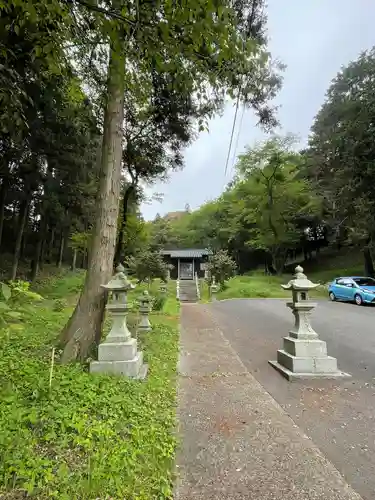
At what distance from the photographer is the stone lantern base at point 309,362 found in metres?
4.45

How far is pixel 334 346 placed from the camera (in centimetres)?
634

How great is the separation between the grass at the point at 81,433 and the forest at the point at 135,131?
1.06m

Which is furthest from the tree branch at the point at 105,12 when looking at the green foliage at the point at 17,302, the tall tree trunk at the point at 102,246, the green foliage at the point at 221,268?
the green foliage at the point at 221,268

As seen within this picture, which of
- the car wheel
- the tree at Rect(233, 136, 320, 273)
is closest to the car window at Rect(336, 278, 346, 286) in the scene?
the car wheel

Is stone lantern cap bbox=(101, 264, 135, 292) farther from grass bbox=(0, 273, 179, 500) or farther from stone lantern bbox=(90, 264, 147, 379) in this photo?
grass bbox=(0, 273, 179, 500)

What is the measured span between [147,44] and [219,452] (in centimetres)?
349

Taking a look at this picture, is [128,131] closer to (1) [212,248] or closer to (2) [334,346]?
(2) [334,346]

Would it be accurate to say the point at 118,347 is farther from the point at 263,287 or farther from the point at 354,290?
the point at 263,287

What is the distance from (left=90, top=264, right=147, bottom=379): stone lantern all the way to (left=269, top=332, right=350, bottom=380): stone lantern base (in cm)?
210

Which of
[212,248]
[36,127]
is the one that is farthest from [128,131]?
[212,248]

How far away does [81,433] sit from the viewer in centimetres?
249

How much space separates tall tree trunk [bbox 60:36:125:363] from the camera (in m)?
4.48

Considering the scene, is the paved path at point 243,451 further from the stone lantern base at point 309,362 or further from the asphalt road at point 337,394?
the stone lantern base at point 309,362

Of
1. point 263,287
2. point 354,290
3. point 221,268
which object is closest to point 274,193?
point 221,268
